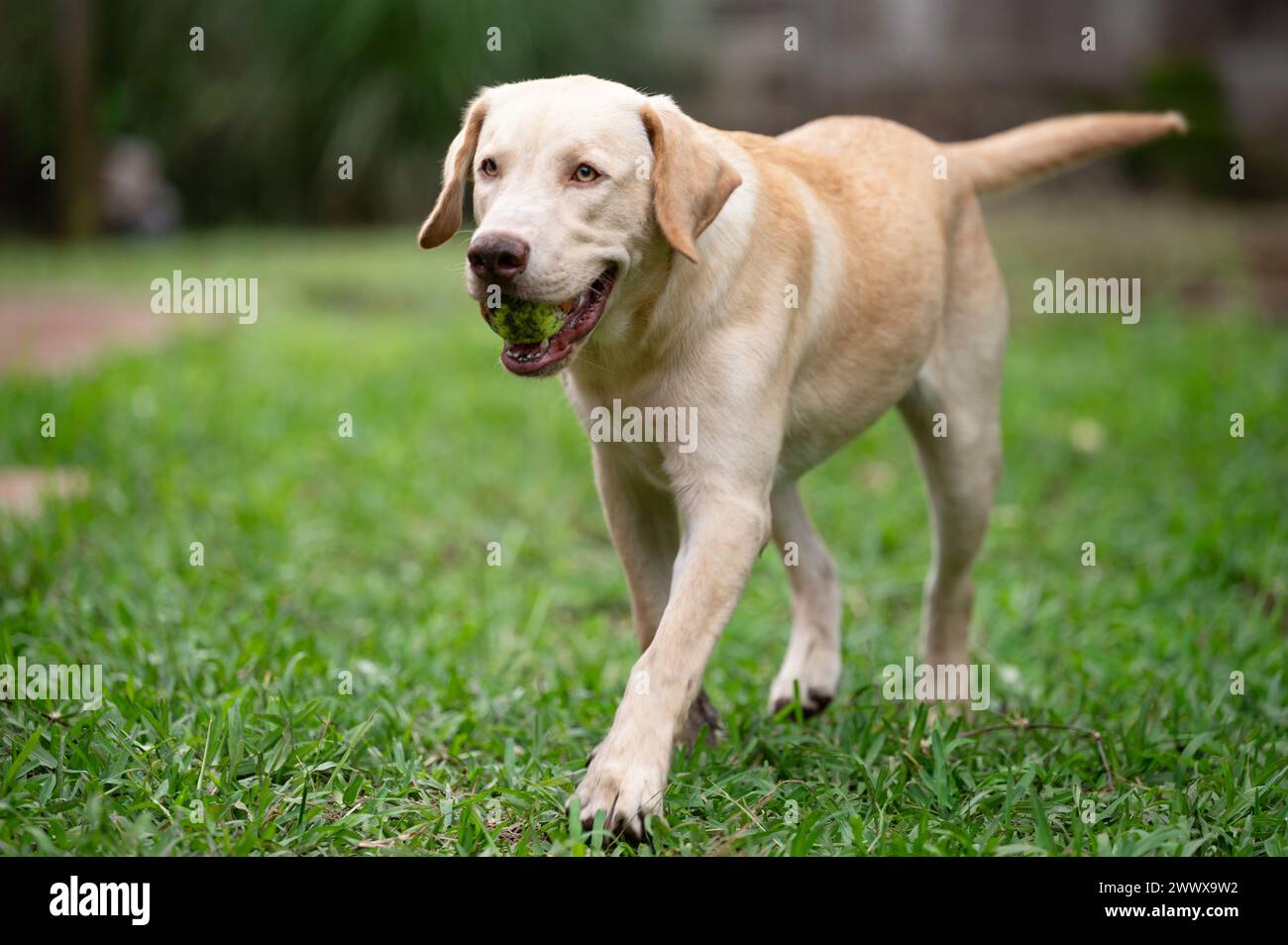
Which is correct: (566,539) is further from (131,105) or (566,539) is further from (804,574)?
(131,105)

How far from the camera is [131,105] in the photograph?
52.1 feet

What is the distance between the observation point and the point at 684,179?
3.24 m

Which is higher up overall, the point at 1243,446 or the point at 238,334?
the point at 238,334

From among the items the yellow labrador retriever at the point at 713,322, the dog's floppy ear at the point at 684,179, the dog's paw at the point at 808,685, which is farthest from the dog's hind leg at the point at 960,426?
the dog's floppy ear at the point at 684,179

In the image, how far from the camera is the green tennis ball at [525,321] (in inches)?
125

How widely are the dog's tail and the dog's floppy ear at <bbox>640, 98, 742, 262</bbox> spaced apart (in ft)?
5.25

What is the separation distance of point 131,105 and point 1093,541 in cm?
1328

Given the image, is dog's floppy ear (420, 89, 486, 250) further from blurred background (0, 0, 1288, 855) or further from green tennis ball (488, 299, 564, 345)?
blurred background (0, 0, 1288, 855)

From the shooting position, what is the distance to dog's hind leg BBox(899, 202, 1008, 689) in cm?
436

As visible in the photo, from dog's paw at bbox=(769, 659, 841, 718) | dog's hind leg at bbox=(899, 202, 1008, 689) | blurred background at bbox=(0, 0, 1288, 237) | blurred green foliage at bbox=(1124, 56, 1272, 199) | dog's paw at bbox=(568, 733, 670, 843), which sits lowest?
dog's paw at bbox=(568, 733, 670, 843)

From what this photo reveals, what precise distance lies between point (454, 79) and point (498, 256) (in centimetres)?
1242

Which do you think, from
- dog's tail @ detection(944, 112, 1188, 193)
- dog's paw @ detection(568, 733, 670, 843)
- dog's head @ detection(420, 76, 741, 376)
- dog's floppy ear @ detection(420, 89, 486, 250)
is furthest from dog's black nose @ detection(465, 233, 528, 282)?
dog's tail @ detection(944, 112, 1188, 193)

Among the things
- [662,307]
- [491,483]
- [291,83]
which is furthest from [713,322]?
[291,83]
